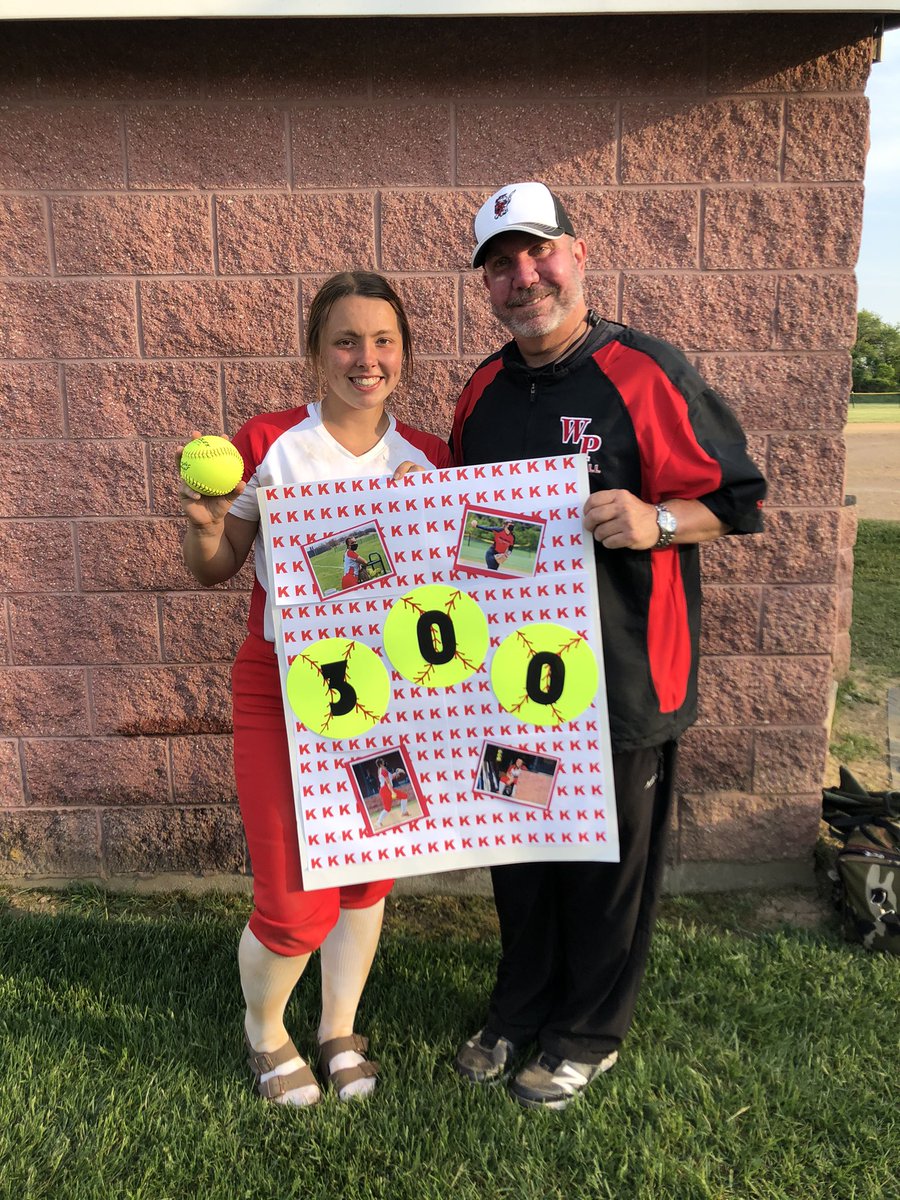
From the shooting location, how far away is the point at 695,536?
2264mm

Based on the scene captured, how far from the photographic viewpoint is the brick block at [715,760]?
11.8 ft

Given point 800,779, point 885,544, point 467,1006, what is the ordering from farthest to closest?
point 885,544
point 800,779
point 467,1006

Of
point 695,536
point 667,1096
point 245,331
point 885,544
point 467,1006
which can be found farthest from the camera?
point 885,544

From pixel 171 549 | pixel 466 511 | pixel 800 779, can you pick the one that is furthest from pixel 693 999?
pixel 171 549

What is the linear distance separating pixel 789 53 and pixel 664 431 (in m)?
1.80

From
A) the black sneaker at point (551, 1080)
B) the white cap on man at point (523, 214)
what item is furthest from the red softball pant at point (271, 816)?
the white cap on man at point (523, 214)

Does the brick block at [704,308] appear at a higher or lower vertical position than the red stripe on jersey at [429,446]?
higher

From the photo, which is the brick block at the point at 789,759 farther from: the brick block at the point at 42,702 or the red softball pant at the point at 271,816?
the brick block at the point at 42,702

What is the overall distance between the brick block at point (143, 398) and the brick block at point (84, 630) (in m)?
0.65

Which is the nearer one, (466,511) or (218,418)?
(466,511)

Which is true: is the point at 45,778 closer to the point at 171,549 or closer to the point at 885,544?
the point at 171,549

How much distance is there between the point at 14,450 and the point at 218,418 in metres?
0.78

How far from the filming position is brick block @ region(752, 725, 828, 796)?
3.59 m

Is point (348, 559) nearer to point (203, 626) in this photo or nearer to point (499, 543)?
point (499, 543)
